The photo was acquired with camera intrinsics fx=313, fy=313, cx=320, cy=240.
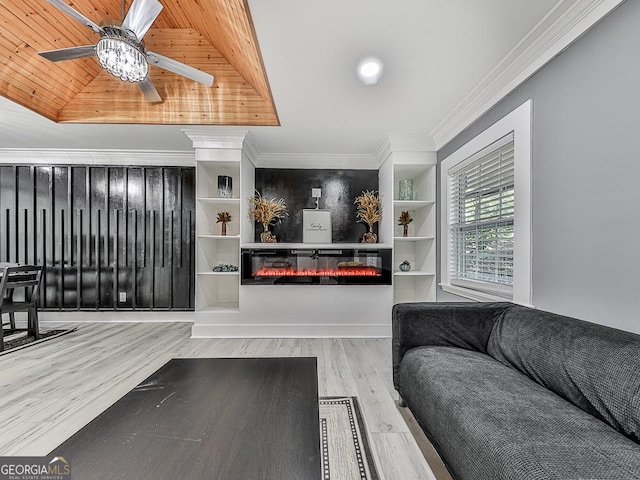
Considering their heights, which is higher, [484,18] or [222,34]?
[222,34]

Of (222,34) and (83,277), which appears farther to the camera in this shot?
(83,277)

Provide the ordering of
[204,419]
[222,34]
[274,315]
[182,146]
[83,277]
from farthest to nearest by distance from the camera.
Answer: [83,277] → [182,146] → [274,315] → [222,34] → [204,419]

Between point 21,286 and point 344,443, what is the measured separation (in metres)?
3.83

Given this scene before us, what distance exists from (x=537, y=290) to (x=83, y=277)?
541 centimetres

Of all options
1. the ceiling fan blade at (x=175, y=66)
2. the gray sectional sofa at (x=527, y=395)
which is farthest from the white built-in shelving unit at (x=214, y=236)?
the gray sectional sofa at (x=527, y=395)

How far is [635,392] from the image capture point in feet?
3.56

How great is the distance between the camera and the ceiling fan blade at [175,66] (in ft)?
7.55

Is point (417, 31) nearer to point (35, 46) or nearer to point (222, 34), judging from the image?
point (222, 34)

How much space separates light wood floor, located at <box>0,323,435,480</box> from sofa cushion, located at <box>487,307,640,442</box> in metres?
0.72

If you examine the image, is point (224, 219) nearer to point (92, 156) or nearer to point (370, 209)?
point (370, 209)

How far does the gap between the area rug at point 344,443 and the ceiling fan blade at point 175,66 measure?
2.61m

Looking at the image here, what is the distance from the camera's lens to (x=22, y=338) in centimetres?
362

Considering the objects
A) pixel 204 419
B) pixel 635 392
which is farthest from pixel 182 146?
pixel 635 392

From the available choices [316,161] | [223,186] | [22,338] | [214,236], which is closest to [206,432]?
[214,236]
